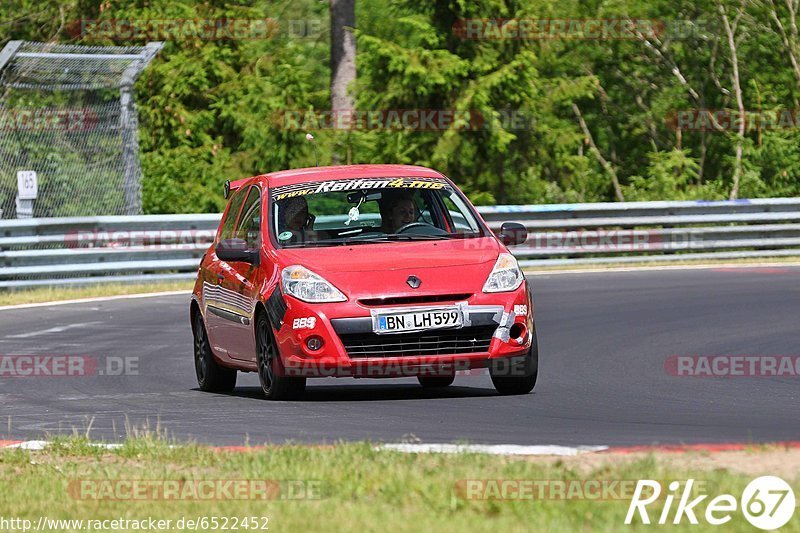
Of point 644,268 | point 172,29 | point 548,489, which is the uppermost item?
point 548,489

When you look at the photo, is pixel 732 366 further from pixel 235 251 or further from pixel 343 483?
pixel 343 483

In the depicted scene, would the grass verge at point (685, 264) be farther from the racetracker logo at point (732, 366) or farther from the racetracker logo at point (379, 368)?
the racetracker logo at point (379, 368)

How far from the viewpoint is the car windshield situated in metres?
11.2

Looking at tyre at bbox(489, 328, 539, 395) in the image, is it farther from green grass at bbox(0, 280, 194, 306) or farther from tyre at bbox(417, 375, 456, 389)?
green grass at bbox(0, 280, 194, 306)

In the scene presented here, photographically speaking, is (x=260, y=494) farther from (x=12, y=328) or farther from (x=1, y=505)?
(x=12, y=328)

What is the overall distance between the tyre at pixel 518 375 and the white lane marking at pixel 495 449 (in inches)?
98.9

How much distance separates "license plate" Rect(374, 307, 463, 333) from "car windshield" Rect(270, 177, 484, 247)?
3.31 ft

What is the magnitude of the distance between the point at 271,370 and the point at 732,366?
4016 mm

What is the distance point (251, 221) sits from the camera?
466 inches

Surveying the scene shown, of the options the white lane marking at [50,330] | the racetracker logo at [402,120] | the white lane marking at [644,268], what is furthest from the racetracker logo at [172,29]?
the white lane marking at [50,330]

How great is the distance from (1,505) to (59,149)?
57.5 ft

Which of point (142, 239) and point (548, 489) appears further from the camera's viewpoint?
point (142, 239)

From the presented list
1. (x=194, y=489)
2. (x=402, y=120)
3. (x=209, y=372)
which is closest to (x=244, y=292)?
(x=209, y=372)

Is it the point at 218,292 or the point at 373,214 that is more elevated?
the point at 373,214
